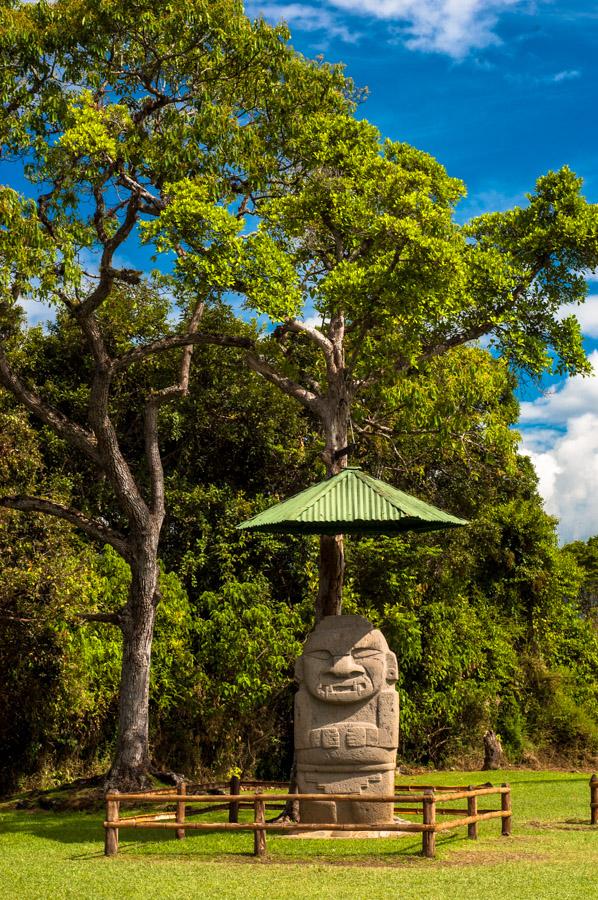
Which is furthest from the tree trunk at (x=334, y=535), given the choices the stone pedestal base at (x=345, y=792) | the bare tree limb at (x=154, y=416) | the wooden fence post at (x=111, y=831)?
the bare tree limb at (x=154, y=416)

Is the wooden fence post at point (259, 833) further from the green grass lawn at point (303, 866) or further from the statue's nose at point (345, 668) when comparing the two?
the statue's nose at point (345, 668)

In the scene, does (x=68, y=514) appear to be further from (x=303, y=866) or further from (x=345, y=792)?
(x=303, y=866)

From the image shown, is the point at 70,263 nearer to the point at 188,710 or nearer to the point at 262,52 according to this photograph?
the point at 262,52

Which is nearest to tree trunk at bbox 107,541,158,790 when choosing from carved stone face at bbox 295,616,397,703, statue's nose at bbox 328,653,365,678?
carved stone face at bbox 295,616,397,703

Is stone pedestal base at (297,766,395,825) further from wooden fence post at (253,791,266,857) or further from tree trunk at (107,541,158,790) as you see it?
tree trunk at (107,541,158,790)

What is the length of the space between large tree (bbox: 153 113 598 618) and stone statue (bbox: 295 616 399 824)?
1.60 metres

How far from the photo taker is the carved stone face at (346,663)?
1103cm

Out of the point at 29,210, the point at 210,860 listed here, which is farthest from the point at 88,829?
the point at 29,210

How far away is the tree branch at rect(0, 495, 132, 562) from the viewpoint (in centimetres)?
1566

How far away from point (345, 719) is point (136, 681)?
208 inches

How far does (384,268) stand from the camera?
1311cm

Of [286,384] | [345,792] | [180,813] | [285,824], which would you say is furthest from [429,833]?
[286,384]

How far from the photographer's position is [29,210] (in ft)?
47.5

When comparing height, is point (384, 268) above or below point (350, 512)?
above
